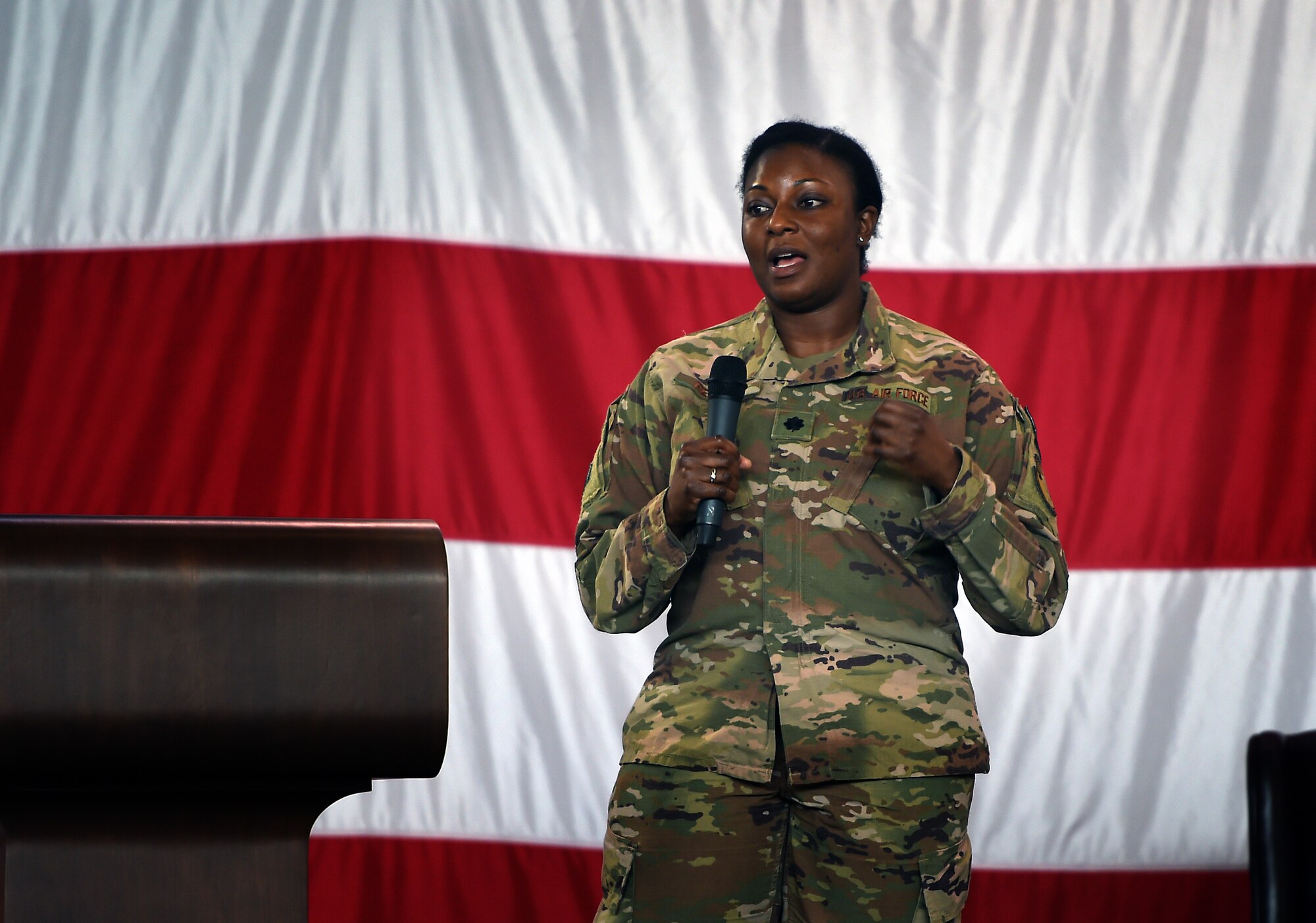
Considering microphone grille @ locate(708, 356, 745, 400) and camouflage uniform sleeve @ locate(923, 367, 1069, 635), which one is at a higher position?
microphone grille @ locate(708, 356, 745, 400)

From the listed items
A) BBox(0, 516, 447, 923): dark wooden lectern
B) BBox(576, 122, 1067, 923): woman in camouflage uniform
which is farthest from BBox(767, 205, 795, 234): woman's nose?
BBox(0, 516, 447, 923): dark wooden lectern

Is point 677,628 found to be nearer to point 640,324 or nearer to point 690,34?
point 640,324

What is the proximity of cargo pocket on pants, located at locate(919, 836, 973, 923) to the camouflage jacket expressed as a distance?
3.2 inches

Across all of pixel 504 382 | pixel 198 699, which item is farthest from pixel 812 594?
pixel 504 382

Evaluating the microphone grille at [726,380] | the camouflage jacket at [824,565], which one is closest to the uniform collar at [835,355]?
the camouflage jacket at [824,565]

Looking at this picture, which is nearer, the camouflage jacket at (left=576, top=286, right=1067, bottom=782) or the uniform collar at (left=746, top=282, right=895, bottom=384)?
the camouflage jacket at (left=576, top=286, right=1067, bottom=782)

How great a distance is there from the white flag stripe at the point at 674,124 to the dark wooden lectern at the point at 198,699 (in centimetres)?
186

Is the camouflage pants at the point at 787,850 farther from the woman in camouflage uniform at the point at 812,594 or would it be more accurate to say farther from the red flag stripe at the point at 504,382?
the red flag stripe at the point at 504,382

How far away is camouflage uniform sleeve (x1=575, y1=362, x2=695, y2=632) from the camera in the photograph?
4.54 ft

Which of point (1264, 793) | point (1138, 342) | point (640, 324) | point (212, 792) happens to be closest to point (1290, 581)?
point (1138, 342)

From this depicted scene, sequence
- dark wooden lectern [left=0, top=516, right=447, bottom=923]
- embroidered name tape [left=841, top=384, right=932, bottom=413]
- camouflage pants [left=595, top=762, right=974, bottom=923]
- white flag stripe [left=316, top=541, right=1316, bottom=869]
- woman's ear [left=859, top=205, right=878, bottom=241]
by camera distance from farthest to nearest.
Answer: white flag stripe [left=316, top=541, right=1316, bottom=869] → woman's ear [left=859, top=205, right=878, bottom=241] → embroidered name tape [left=841, top=384, right=932, bottom=413] → camouflage pants [left=595, top=762, right=974, bottom=923] → dark wooden lectern [left=0, top=516, right=447, bottom=923]

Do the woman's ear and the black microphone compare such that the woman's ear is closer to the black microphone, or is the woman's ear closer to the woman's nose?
the woman's nose

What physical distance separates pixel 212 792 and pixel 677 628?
871 mm

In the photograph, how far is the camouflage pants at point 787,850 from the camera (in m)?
1.29
